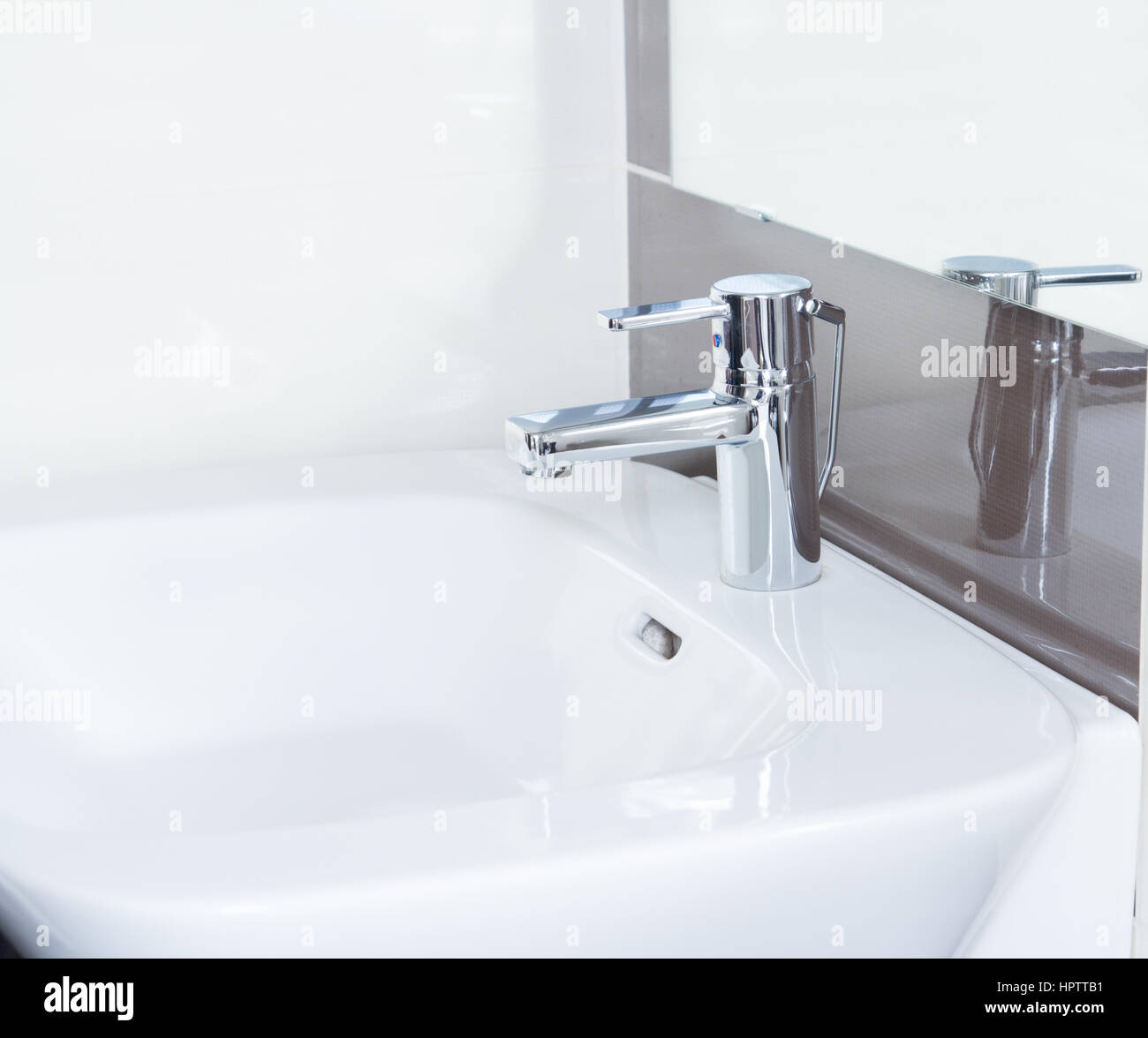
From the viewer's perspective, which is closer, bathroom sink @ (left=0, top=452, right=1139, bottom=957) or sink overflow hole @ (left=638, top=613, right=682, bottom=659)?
bathroom sink @ (left=0, top=452, right=1139, bottom=957)

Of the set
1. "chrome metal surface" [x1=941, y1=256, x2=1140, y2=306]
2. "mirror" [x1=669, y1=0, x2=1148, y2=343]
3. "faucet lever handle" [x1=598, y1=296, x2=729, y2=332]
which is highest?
"mirror" [x1=669, y1=0, x2=1148, y2=343]

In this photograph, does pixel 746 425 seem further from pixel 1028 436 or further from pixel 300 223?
pixel 300 223

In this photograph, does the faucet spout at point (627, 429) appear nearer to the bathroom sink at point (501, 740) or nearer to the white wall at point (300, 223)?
the bathroom sink at point (501, 740)

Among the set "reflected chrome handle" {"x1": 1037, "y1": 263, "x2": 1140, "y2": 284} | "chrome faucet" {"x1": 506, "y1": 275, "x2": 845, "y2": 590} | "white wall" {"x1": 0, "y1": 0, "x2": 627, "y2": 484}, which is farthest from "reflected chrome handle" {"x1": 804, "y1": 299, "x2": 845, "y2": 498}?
"white wall" {"x1": 0, "y1": 0, "x2": 627, "y2": 484}

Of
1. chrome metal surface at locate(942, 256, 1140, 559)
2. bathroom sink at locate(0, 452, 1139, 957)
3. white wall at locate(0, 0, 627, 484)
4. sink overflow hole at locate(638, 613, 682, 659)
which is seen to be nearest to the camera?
bathroom sink at locate(0, 452, 1139, 957)

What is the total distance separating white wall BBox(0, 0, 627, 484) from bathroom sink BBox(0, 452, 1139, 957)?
0.19 feet

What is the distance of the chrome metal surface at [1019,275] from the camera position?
1.94 feet

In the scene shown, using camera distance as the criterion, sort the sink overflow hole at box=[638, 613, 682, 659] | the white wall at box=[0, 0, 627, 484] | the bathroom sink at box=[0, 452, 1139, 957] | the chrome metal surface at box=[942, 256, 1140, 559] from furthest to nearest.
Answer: the white wall at box=[0, 0, 627, 484] < the sink overflow hole at box=[638, 613, 682, 659] < the chrome metal surface at box=[942, 256, 1140, 559] < the bathroom sink at box=[0, 452, 1139, 957]

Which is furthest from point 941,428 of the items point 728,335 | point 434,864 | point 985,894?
point 434,864

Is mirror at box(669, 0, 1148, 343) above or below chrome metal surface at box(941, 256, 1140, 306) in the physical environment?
above

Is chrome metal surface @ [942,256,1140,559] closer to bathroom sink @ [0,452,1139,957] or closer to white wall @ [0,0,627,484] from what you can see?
bathroom sink @ [0,452,1139,957]

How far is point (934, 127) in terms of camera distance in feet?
2.32

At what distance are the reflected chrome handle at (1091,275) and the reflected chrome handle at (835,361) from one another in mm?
110

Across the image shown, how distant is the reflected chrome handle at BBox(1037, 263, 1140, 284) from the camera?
0.58m
